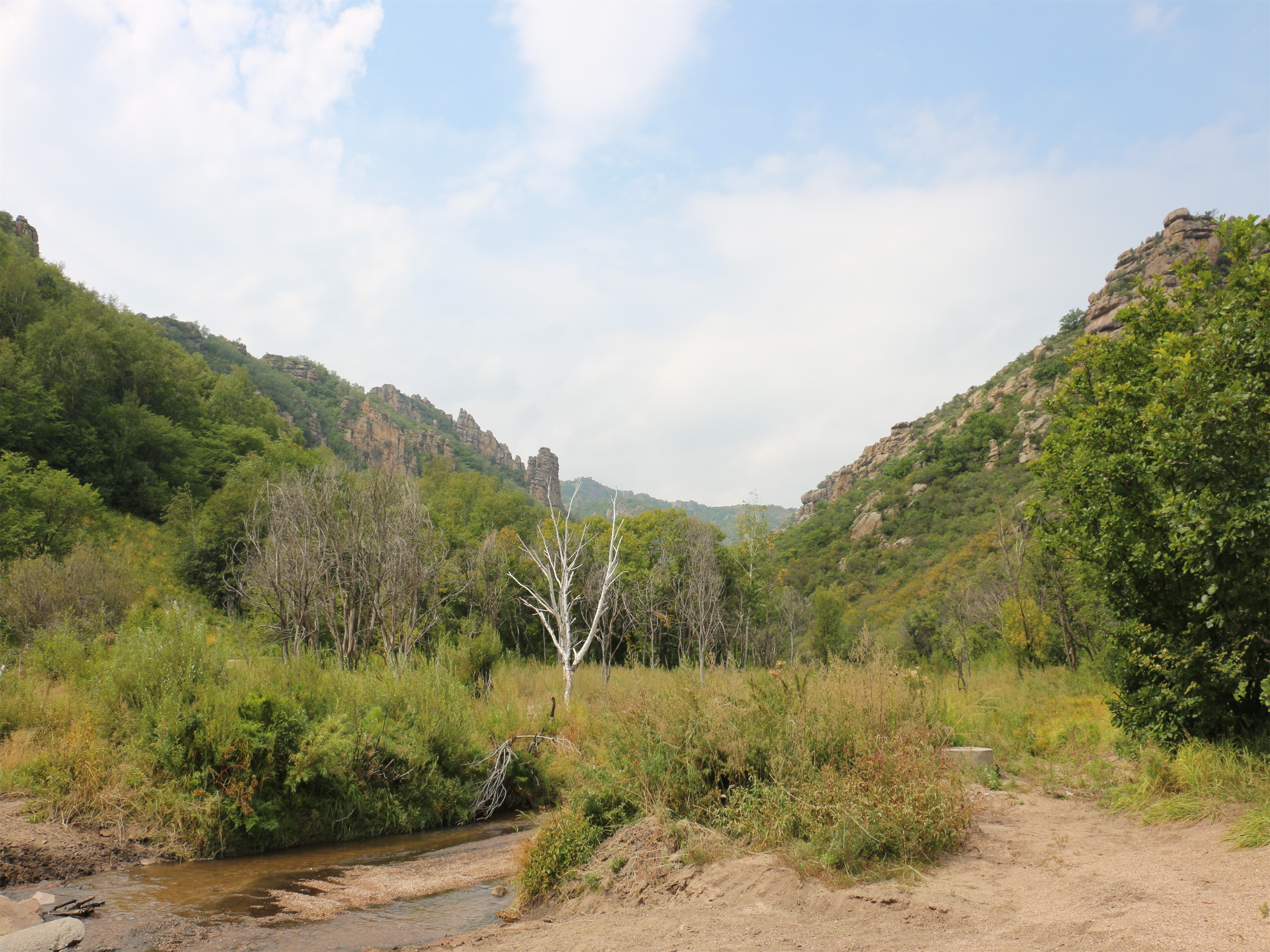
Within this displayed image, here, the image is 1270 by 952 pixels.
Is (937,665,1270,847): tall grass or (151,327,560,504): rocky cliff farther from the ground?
(151,327,560,504): rocky cliff

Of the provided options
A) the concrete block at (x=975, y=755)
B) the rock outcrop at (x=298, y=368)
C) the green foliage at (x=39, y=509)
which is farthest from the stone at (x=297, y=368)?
the concrete block at (x=975, y=755)

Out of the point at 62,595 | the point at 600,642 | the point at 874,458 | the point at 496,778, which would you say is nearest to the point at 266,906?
the point at 496,778

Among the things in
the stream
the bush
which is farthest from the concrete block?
the bush

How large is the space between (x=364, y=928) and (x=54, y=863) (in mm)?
4821

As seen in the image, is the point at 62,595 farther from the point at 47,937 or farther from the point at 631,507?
the point at 631,507

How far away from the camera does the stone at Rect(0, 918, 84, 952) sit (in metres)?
5.62

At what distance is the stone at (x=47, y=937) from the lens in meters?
5.62

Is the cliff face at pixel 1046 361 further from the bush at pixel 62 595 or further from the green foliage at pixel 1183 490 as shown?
the bush at pixel 62 595

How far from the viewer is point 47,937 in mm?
5887

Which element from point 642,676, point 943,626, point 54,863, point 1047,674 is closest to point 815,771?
point 642,676

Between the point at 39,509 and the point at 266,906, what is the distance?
2900 cm

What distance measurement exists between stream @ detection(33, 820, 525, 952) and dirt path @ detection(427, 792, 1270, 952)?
1.21 m

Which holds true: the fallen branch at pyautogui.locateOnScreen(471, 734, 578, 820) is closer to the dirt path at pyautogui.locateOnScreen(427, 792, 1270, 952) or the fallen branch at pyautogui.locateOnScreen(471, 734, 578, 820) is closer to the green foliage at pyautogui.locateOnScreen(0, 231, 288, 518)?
the dirt path at pyautogui.locateOnScreen(427, 792, 1270, 952)

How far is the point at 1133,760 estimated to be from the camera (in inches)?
358
